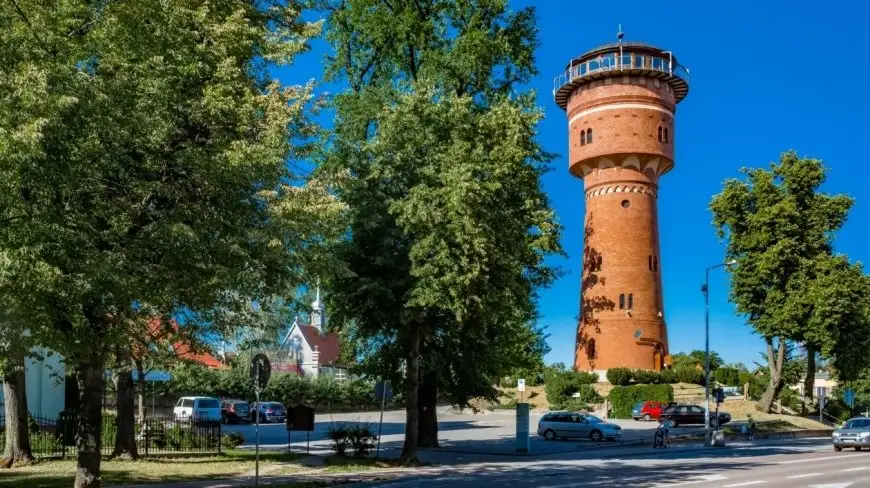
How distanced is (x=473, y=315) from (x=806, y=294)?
108ft

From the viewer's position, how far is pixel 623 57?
61594 millimetres

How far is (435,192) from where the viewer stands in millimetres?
23078

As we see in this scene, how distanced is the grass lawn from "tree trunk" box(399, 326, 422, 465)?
3334 mm

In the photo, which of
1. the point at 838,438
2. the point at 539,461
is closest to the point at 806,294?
the point at 838,438

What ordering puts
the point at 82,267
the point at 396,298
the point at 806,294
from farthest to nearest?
the point at 806,294 < the point at 396,298 < the point at 82,267

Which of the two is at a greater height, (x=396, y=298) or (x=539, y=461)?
(x=396, y=298)

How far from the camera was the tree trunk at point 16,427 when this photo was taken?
2206 centimetres

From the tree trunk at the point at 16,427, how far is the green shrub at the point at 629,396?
1624 inches

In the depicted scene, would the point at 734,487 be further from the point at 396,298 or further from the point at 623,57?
the point at 623,57

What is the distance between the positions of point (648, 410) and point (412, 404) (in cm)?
3401

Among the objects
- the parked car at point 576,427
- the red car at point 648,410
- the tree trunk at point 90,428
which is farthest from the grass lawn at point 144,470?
the red car at point 648,410

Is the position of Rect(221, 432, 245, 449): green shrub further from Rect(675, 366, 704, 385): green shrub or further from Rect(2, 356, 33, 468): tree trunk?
Rect(675, 366, 704, 385): green shrub

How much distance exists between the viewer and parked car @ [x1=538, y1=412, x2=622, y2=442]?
1572 inches

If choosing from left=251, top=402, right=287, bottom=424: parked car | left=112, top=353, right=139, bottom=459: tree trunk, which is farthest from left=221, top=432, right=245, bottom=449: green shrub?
left=251, top=402, right=287, bottom=424: parked car
